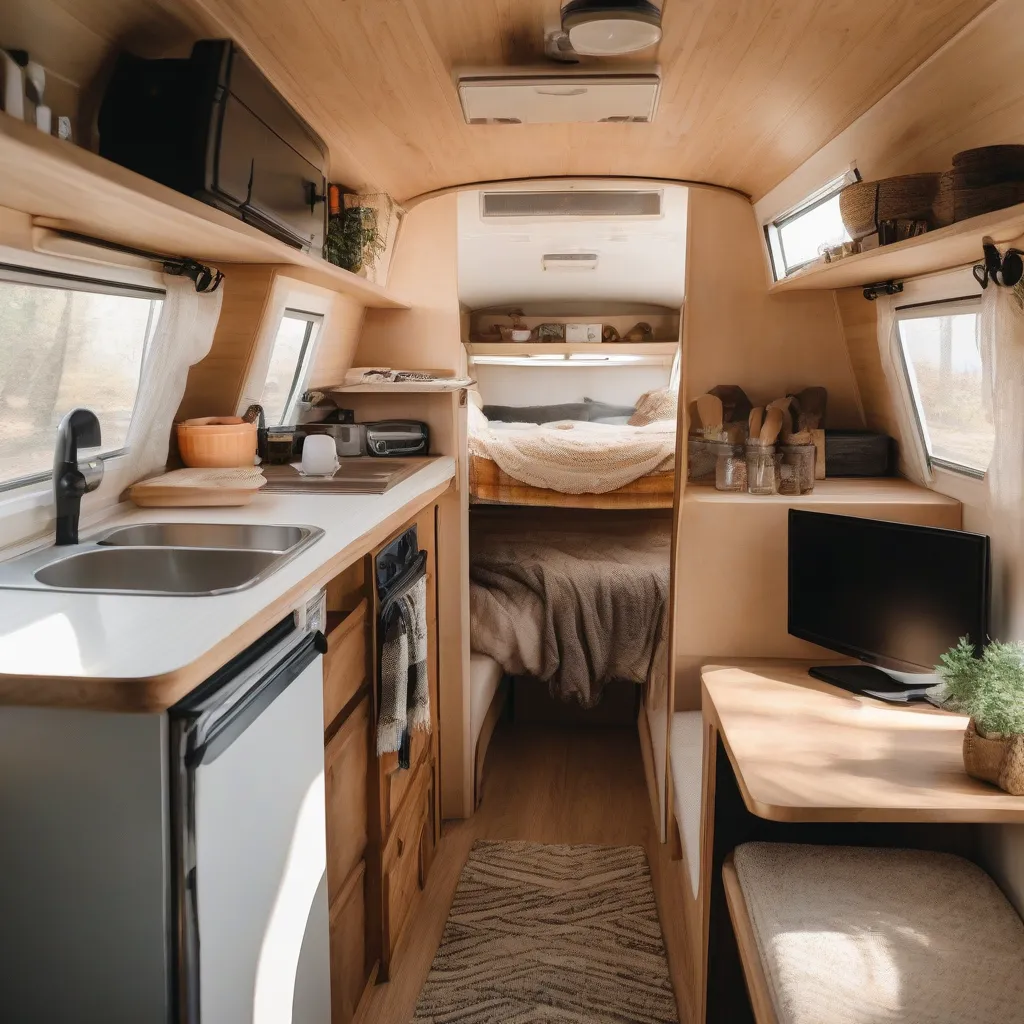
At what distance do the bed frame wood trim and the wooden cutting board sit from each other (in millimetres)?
1809

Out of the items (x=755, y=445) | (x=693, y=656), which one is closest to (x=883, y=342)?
(x=755, y=445)

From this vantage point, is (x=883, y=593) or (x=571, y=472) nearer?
(x=883, y=593)

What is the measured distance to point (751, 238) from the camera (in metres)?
2.95

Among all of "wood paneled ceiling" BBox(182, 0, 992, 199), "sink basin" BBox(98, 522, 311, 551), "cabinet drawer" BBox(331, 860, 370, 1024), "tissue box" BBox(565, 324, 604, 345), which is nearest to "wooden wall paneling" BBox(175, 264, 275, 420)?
"wood paneled ceiling" BBox(182, 0, 992, 199)

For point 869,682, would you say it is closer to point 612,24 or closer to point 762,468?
point 762,468

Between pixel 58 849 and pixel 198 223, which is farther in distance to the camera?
pixel 198 223

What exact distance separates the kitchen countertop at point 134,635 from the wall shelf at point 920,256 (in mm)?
1170

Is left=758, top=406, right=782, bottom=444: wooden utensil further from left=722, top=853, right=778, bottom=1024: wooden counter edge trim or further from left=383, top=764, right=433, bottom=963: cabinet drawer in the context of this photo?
left=383, top=764, right=433, bottom=963: cabinet drawer

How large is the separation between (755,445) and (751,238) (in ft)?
2.56

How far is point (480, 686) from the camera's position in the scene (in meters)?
3.33

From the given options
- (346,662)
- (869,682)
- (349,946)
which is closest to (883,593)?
(869,682)

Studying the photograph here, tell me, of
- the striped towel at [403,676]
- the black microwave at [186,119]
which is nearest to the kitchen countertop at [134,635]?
the striped towel at [403,676]

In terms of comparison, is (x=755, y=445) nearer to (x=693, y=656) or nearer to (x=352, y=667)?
(x=693, y=656)

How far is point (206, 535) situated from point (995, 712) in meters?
1.51
